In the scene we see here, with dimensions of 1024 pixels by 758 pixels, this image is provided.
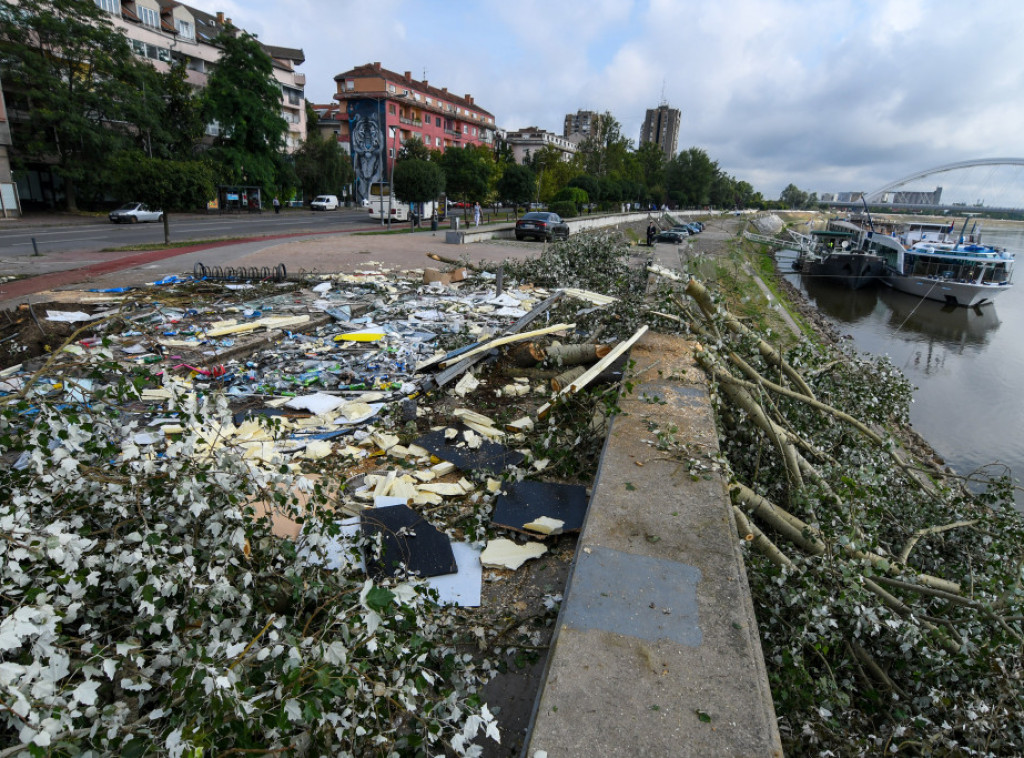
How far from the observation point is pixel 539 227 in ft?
85.9

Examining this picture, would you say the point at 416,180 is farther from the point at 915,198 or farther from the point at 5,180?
the point at 915,198

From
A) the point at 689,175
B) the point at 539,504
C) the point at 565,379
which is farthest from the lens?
the point at 689,175

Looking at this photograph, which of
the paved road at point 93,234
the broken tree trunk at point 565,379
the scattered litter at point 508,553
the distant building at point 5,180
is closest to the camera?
the scattered litter at point 508,553

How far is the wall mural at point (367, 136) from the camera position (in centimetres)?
5672

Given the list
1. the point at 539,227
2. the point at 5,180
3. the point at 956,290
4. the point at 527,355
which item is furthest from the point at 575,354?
the point at 5,180

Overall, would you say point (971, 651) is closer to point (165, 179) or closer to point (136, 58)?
point (165, 179)

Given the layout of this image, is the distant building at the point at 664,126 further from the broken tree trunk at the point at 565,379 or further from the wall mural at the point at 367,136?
the broken tree trunk at the point at 565,379

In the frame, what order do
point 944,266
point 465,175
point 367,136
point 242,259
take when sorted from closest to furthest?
1. point 242,259
2. point 944,266
3. point 465,175
4. point 367,136

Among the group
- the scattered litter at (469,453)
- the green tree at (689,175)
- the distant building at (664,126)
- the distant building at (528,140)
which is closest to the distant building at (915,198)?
the green tree at (689,175)

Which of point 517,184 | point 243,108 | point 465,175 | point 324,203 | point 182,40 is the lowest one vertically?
point 324,203

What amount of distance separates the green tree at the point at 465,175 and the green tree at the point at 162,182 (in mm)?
21762

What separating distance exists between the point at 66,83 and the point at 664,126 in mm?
155399

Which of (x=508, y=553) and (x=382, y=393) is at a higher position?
(x=382, y=393)

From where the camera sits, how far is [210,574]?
2338mm
